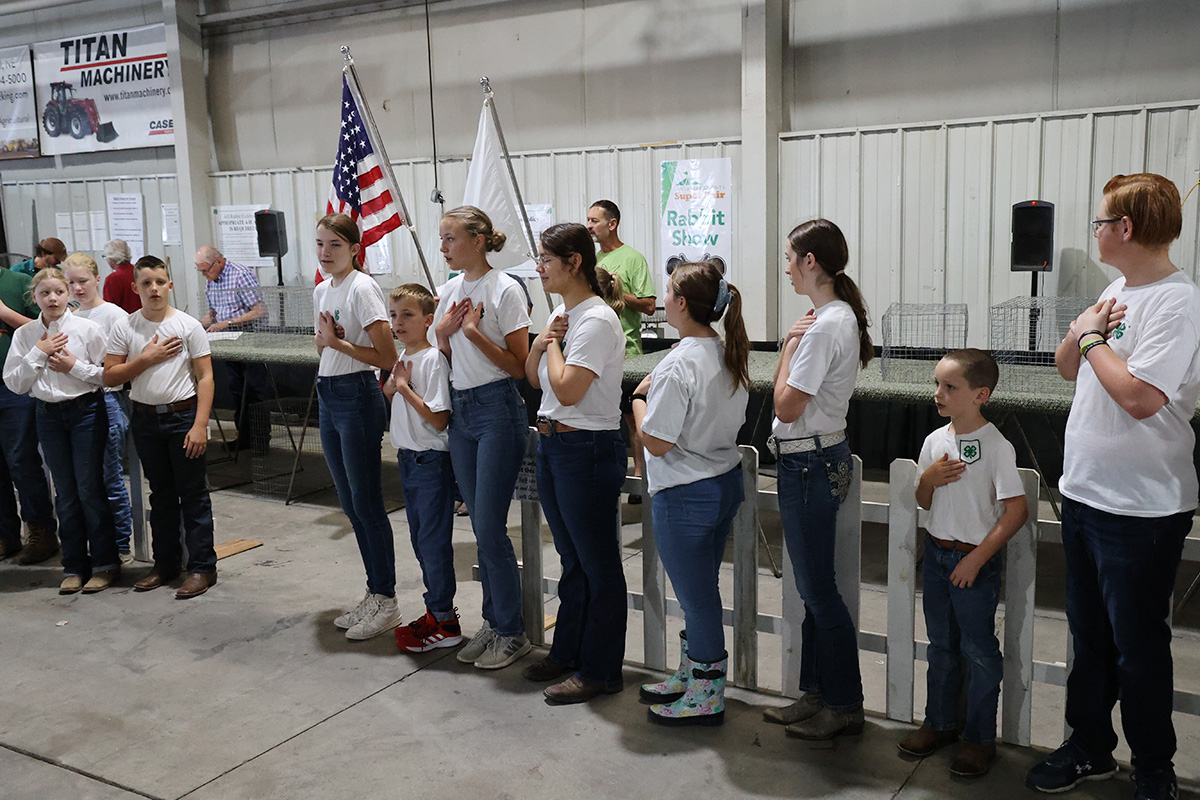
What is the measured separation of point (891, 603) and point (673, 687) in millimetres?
779

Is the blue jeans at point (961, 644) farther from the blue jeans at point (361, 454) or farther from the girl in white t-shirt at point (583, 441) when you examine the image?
the blue jeans at point (361, 454)

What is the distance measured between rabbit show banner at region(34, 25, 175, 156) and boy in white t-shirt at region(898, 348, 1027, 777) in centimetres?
948

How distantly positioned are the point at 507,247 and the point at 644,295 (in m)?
0.87

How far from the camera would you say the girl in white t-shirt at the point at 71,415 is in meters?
4.88

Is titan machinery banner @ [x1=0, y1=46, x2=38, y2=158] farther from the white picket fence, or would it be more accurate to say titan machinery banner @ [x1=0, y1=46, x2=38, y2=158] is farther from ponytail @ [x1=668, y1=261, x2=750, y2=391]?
ponytail @ [x1=668, y1=261, x2=750, y2=391]

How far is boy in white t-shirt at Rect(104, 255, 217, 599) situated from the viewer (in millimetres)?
4672

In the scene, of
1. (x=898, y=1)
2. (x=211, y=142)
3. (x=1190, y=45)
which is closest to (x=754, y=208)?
(x=898, y=1)

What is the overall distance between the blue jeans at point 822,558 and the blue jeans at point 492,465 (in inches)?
41.1

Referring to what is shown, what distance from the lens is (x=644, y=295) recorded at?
6117 mm

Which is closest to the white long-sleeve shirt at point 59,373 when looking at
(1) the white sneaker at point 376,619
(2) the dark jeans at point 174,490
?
(2) the dark jeans at point 174,490

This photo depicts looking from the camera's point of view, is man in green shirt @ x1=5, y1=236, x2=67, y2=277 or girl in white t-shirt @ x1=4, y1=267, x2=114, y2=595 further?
man in green shirt @ x1=5, y1=236, x2=67, y2=277

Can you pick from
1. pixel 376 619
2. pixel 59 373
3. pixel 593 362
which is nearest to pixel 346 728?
pixel 376 619

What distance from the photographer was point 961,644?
2.98 meters

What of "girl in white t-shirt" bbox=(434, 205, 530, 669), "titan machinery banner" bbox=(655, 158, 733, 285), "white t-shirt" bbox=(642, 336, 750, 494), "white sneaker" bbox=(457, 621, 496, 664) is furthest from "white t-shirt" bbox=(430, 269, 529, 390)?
"titan machinery banner" bbox=(655, 158, 733, 285)
